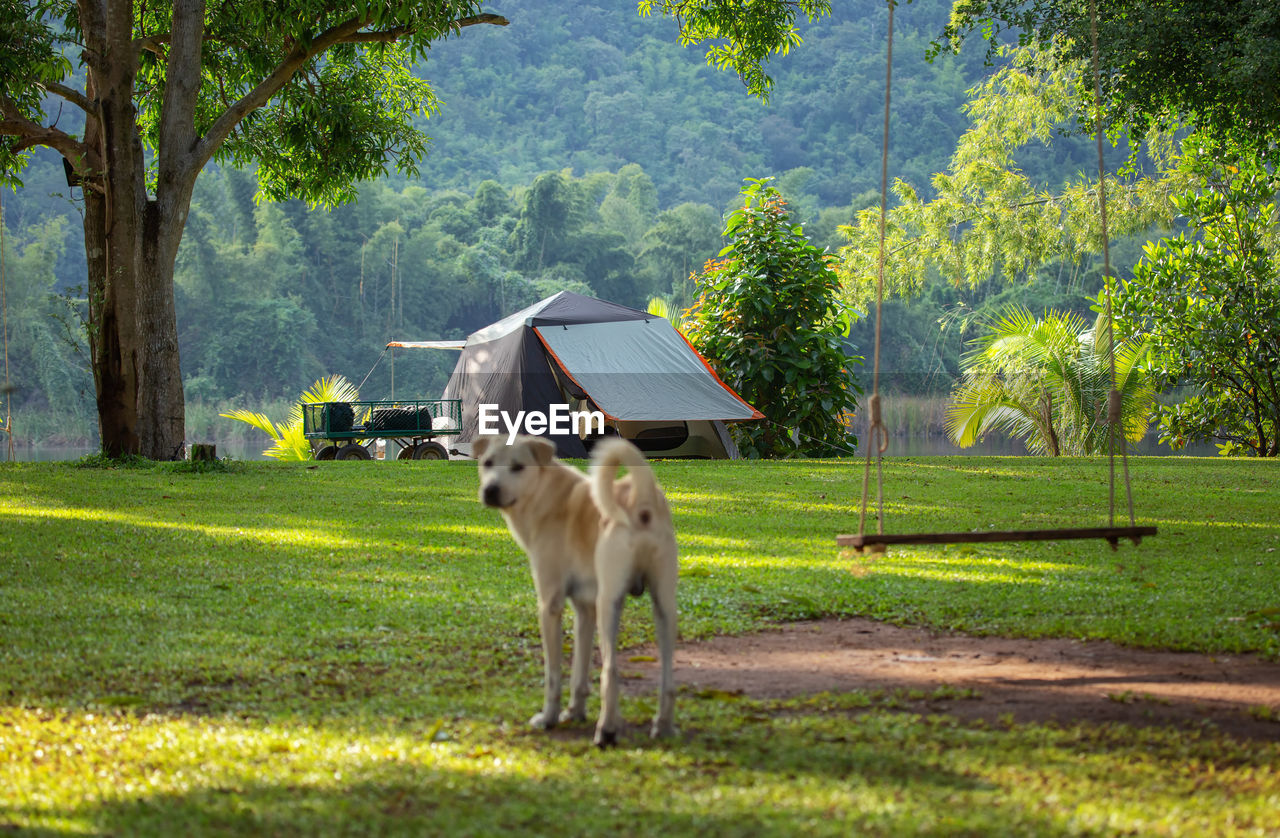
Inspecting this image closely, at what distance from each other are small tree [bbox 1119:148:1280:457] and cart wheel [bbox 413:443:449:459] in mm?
10739

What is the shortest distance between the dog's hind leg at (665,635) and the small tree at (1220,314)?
15.8 m

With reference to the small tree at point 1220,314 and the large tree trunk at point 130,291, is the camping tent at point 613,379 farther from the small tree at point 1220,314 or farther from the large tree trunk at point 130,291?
the small tree at point 1220,314

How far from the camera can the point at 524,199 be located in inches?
2490

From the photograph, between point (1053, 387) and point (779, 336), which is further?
point (1053, 387)

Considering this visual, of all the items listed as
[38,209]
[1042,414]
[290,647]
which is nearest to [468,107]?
[38,209]

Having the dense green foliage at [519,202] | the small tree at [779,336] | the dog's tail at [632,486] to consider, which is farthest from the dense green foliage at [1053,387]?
the dense green foliage at [519,202]

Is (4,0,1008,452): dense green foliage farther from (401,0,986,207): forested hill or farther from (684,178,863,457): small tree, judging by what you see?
(684,178,863,457): small tree

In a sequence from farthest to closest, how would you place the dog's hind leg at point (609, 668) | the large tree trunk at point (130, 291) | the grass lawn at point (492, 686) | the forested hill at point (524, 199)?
the forested hill at point (524, 199), the large tree trunk at point (130, 291), the dog's hind leg at point (609, 668), the grass lawn at point (492, 686)

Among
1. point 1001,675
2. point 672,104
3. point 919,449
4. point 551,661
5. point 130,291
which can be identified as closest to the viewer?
point 551,661

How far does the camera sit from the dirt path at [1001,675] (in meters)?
3.58

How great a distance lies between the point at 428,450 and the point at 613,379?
284 cm

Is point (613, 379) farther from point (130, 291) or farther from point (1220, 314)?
point (1220, 314)

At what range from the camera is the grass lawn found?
2738 millimetres

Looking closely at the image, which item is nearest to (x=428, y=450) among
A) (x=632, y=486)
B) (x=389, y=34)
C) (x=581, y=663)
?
(x=389, y=34)
